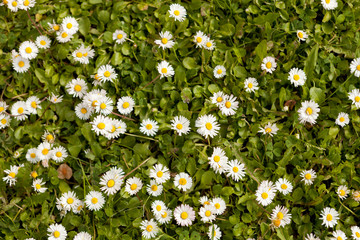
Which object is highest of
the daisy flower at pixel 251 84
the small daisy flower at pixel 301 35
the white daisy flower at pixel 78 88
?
the small daisy flower at pixel 301 35

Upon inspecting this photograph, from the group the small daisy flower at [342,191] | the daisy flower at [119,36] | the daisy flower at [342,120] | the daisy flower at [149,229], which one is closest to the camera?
the daisy flower at [149,229]

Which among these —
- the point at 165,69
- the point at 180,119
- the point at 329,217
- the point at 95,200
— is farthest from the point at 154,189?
the point at 329,217

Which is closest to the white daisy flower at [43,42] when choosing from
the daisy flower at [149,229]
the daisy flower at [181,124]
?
the daisy flower at [181,124]

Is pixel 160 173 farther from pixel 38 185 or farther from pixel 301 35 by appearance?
pixel 301 35

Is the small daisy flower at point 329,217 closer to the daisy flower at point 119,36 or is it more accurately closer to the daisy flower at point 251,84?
the daisy flower at point 251,84

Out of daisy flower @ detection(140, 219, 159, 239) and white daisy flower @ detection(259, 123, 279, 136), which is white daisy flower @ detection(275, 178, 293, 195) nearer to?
white daisy flower @ detection(259, 123, 279, 136)

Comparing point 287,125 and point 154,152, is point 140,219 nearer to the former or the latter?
point 154,152

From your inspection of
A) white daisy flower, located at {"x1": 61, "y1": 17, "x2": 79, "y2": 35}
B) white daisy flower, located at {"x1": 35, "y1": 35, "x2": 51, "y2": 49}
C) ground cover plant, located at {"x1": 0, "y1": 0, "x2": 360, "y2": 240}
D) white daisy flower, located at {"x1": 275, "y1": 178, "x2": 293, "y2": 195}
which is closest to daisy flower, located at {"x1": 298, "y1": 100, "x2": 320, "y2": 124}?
ground cover plant, located at {"x1": 0, "y1": 0, "x2": 360, "y2": 240}
